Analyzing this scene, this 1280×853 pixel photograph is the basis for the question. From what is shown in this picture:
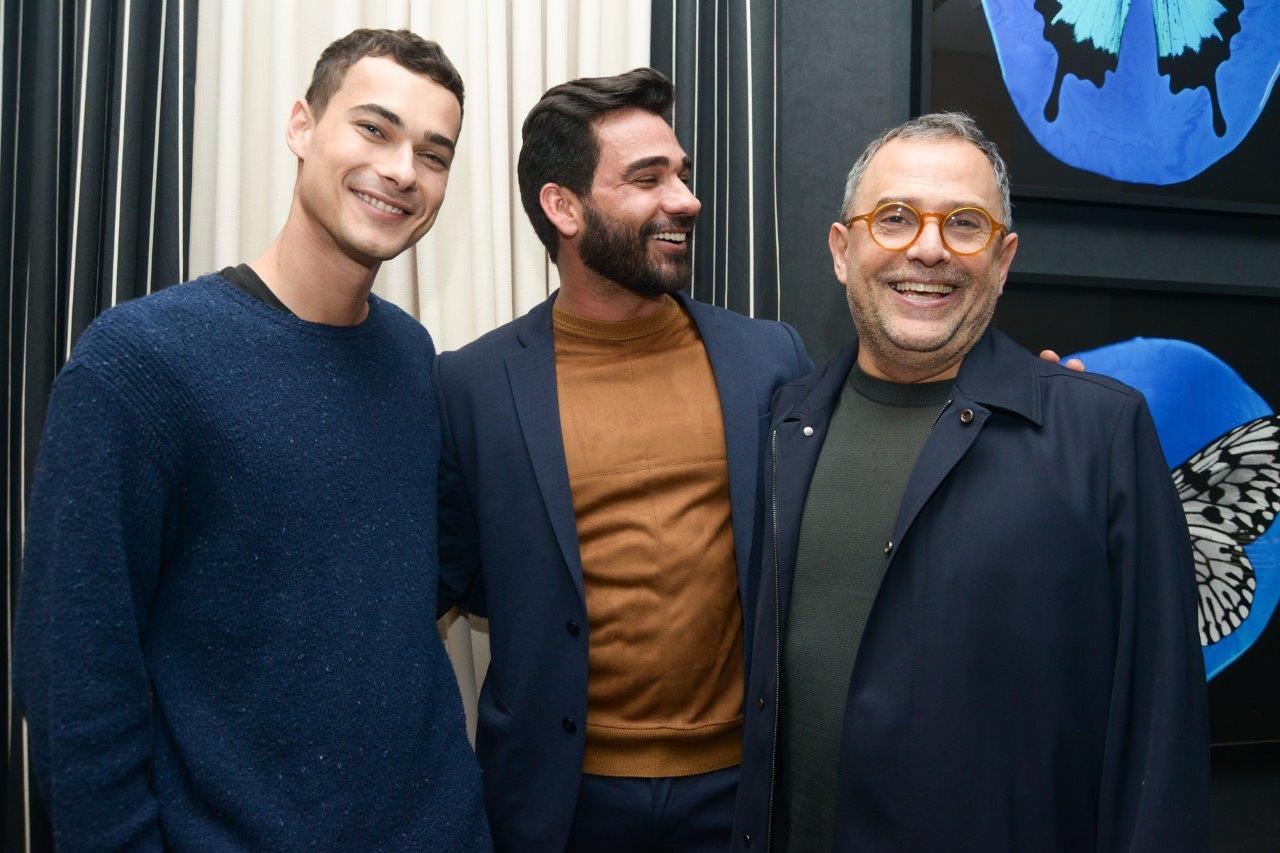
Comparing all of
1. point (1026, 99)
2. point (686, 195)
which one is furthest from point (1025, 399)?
point (1026, 99)

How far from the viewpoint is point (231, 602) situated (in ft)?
3.65

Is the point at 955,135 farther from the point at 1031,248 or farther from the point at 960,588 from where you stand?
the point at 1031,248

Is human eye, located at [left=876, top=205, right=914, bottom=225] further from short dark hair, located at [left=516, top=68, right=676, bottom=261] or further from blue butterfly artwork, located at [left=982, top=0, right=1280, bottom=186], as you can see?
blue butterfly artwork, located at [left=982, top=0, right=1280, bottom=186]

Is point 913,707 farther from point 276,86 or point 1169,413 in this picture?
point 276,86

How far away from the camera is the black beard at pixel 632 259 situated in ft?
5.53

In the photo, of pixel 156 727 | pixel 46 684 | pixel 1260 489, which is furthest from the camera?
pixel 1260 489

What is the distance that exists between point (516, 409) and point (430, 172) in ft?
1.42

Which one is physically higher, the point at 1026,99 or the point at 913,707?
the point at 1026,99

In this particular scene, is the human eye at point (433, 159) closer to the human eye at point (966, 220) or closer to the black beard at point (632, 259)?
the black beard at point (632, 259)

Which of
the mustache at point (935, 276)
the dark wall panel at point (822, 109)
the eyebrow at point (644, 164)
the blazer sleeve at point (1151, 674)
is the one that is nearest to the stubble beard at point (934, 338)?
the mustache at point (935, 276)

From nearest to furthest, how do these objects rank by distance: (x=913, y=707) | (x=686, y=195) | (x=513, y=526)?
1. (x=913, y=707)
2. (x=513, y=526)
3. (x=686, y=195)

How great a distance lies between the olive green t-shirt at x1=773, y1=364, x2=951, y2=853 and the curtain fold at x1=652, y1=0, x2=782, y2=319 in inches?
27.4

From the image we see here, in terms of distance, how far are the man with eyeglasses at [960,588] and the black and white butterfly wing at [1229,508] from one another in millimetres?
1115

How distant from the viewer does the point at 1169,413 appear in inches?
84.5
